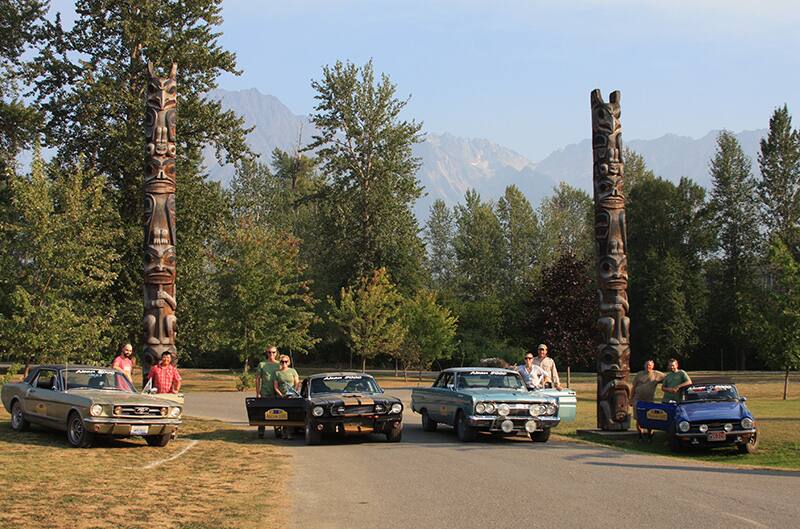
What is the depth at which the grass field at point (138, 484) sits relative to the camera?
9.73 meters

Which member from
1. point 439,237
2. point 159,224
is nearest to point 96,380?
point 159,224

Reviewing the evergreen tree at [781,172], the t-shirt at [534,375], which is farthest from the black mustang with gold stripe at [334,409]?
the evergreen tree at [781,172]

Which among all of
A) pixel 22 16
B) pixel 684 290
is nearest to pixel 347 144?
pixel 22 16

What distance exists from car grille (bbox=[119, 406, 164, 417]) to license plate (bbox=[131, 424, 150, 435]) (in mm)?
214

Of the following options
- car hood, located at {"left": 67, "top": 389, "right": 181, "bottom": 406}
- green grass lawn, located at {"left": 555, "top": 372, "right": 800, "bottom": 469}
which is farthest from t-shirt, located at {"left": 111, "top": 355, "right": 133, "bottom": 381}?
green grass lawn, located at {"left": 555, "top": 372, "right": 800, "bottom": 469}

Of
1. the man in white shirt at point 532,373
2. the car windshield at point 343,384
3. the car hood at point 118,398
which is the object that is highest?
the man in white shirt at point 532,373

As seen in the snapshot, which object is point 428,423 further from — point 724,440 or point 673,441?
point 724,440

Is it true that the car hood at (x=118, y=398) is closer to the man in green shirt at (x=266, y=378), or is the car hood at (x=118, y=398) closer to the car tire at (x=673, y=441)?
the man in green shirt at (x=266, y=378)

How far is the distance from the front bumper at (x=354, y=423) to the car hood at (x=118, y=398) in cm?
292

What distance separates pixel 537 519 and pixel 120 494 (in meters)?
5.28

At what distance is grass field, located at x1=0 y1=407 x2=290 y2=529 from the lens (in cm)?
973

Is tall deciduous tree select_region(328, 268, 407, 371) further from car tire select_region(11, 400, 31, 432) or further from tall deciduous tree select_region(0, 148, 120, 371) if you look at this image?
car tire select_region(11, 400, 31, 432)

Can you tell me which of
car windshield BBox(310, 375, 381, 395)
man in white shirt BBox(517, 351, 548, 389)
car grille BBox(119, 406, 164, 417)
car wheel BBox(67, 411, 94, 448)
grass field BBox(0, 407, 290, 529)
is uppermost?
man in white shirt BBox(517, 351, 548, 389)

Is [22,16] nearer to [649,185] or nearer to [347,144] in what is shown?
[347,144]
